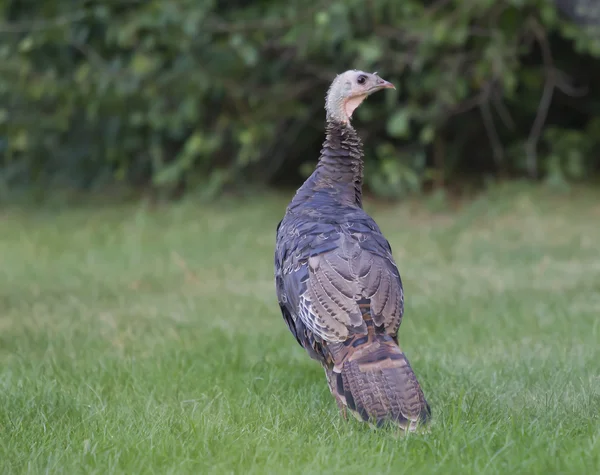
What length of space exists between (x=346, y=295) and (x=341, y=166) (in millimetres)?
1121

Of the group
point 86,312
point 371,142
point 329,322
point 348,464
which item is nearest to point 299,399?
point 329,322

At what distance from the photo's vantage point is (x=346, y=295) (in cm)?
409

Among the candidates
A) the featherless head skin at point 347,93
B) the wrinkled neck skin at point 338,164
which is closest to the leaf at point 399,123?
the featherless head skin at point 347,93

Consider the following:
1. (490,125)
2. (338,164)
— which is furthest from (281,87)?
(338,164)

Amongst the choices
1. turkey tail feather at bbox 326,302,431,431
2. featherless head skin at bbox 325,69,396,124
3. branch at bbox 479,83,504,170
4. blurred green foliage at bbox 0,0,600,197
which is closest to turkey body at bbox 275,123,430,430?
turkey tail feather at bbox 326,302,431,431

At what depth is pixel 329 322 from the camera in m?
4.04

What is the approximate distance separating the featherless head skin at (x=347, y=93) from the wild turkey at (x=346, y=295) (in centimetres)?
18

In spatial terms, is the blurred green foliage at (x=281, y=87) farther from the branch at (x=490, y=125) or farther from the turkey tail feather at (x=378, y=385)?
the turkey tail feather at (x=378, y=385)

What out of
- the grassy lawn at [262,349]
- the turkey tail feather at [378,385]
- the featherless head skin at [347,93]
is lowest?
the grassy lawn at [262,349]

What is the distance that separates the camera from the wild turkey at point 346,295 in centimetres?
375

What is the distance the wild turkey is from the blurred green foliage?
572 cm

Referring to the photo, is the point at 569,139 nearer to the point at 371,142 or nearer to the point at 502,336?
the point at 371,142

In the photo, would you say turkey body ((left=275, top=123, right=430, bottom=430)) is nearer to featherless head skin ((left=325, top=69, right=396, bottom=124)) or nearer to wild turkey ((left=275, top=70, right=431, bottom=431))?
wild turkey ((left=275, top=70, right=431, bottom=431))

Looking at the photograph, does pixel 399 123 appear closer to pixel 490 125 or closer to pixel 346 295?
pixel 490 125
